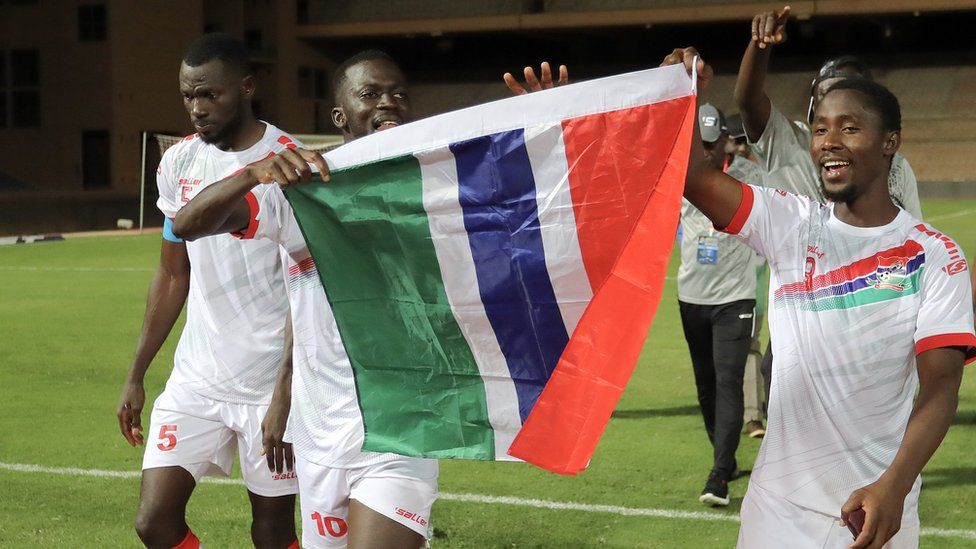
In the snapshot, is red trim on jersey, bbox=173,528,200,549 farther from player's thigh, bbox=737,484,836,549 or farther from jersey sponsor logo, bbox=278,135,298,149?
player's thigh, bbox=737,484,836,549

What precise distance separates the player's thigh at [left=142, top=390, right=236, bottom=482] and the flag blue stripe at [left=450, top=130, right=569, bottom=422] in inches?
60.2

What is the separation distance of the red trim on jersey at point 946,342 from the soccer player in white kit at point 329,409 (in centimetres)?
151

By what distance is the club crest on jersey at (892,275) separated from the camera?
119 inches

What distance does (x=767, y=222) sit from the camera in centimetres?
319

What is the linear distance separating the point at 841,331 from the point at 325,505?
162 cm

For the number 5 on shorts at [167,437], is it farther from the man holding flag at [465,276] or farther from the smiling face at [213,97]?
the smiling face at [213,97]

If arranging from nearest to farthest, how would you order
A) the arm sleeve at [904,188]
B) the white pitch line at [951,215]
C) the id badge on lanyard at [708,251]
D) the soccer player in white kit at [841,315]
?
the soccer player in white kit at [841,315] < the arm sleeve at [904,188] < the id badge on lanyard at [708,251] < the white pitch line at [951,215]

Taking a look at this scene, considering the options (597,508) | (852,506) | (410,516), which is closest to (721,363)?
(597,508)

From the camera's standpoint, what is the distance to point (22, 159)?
40.4m

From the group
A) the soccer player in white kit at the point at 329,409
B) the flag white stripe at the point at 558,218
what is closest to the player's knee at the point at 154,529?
the soccer player in white kit at the point at 329,409

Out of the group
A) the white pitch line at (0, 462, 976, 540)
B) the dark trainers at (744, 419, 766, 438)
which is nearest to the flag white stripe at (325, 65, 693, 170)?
the white pitch line at (0, 462, 976, 540)

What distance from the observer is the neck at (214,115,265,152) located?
442 centimetres

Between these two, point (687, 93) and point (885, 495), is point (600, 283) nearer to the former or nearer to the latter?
point (687, 93)

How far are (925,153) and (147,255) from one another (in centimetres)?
2932
